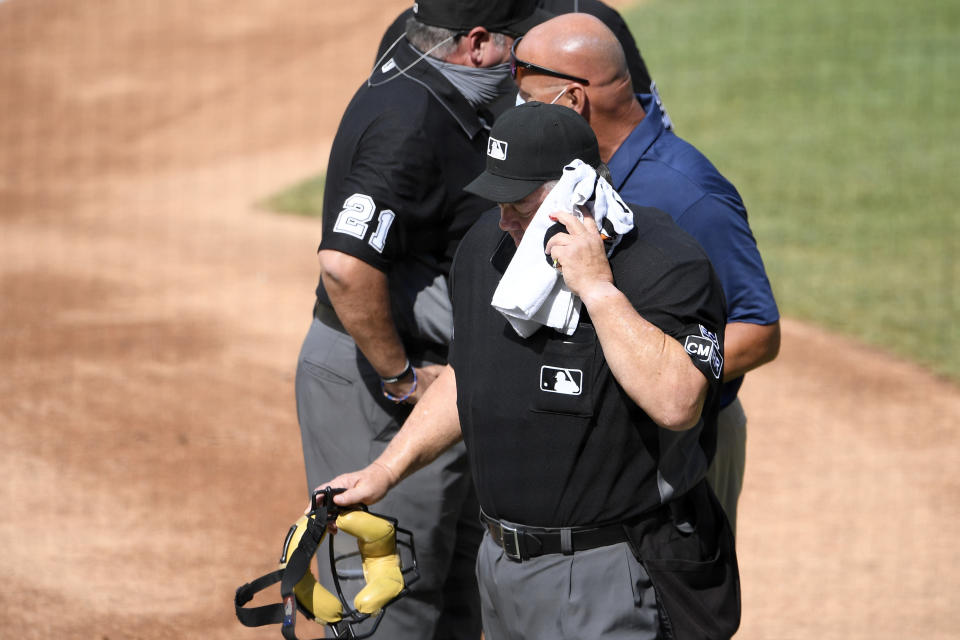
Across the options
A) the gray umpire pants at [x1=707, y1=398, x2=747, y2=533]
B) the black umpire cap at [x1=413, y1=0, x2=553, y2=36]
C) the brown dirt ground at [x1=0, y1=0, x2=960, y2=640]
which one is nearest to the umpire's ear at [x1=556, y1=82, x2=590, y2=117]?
the black umpire cap at [x1=413, y1=0, x2=553, y2=36]

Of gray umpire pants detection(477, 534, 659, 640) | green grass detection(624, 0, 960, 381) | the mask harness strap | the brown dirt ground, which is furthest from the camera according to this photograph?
green grass detection(624, 0, 960, 381)

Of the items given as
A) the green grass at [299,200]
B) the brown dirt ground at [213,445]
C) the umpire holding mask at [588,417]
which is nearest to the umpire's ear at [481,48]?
the umpire holding mask at [588,417]

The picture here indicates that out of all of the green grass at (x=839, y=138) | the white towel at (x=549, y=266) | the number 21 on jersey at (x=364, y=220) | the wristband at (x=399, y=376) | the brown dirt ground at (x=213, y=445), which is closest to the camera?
the white towel at (x=549, y=266)

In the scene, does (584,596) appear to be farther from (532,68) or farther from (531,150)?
(532,68)

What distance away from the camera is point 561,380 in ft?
7.89

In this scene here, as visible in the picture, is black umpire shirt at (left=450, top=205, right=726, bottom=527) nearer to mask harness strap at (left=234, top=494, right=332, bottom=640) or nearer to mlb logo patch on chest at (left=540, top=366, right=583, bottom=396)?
mlb logo patch on chest at (left=540, top=366, right=583, bottom=396)

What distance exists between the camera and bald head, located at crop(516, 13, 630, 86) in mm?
2994

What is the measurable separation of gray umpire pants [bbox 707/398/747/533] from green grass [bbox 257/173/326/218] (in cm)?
935

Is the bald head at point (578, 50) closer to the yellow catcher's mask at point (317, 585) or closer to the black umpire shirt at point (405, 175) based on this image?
the black umpire shirt at point (405, 175)

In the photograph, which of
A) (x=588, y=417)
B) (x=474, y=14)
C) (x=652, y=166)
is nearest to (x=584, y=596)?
(x=588, y=417)

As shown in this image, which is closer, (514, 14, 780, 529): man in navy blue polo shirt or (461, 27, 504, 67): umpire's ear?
(514, 14, 780, 529): man in navy blue polo shirt

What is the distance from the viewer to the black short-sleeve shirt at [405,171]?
10.4 feet

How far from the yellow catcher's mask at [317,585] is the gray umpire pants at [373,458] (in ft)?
1.65

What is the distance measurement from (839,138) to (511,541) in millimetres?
12887
